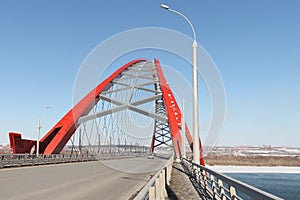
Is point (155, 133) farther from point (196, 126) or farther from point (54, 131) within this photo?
point (196, 126)

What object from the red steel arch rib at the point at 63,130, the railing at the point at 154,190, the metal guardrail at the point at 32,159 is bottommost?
the metal guardrail at the point at 32,159

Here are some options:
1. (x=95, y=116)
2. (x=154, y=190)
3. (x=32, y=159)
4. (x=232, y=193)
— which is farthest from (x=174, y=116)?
(x=232, y=193)

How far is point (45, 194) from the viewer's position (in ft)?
36.0

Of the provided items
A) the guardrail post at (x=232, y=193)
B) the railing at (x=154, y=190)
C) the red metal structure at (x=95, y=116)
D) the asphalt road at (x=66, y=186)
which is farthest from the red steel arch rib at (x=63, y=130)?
the guardrail post at (x=232, y=193)

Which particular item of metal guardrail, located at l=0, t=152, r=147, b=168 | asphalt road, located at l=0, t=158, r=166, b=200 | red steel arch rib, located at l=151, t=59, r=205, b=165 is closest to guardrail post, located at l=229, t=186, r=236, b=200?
asphalt road, located at l=0, t=158, r=166, b=200

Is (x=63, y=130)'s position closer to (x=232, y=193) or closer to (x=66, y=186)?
(x=66, y=186)

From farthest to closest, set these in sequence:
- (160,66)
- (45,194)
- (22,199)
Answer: (160,66)
(45,194)
(22,199)

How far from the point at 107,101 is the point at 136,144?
2080 inches

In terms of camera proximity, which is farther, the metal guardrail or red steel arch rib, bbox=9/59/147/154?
red steel arch rib, bbox=9/59/147/154

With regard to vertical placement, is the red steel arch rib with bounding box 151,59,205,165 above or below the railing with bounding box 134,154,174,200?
above

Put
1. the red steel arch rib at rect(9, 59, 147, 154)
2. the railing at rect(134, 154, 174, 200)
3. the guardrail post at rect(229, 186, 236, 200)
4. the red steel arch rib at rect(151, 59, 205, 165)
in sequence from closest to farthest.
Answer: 1. the railing at rect(134, 154, 174, 200)
2. the guardrail post at rect(229, 186, 236, 200)
3. the red steel arch rib at rect(9, 59, 147, 154)
4. the red steel arch rib at rect(151, 59, 205, 165)

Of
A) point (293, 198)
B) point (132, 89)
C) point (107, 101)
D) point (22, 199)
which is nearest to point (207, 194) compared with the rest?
point (22, 199)

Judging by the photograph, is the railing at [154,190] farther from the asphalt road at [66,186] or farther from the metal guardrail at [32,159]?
the metal guardrail at [32,159]

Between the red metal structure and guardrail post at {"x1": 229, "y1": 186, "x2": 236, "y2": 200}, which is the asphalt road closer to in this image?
guardrail post at {"x1": 229, "y1": 186, "x2": 236, "y2": 200}
